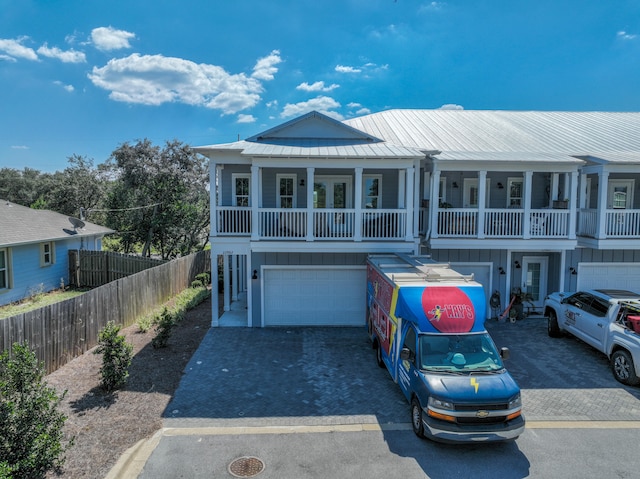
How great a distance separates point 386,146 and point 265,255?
575 centimetres

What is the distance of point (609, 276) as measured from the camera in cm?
1438

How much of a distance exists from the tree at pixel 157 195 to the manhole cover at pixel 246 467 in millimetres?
20591

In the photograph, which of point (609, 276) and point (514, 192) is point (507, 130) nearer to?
point (514, 192)

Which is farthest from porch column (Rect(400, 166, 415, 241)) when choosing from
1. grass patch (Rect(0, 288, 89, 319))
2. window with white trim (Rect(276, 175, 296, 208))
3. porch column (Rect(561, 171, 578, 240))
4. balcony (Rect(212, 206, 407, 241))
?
grass patch (Rect(0, 288, 89, 319))

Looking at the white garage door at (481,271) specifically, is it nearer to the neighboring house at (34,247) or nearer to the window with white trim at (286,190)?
the window with white trim at (286,190)

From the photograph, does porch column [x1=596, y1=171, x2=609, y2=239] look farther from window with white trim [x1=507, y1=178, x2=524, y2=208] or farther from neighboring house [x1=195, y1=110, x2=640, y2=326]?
window with white trim [x1=507, y1=178, x2=524, y2=208]

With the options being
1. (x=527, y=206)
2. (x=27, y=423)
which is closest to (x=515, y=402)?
(x=27, y=423)

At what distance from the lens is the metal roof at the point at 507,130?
49.8ft

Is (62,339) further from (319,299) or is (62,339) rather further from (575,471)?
(575,471)

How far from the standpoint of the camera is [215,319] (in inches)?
525

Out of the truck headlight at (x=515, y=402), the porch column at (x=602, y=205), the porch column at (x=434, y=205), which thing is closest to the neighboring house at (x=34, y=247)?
the porch column at (x=434, y=205)

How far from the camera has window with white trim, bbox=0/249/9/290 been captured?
1634 centimetres

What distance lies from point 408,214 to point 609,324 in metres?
6.08

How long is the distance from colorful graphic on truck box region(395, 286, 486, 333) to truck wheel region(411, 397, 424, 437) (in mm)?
1318
